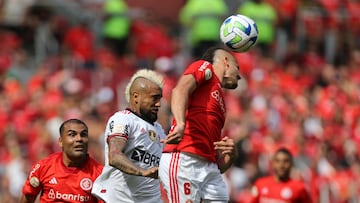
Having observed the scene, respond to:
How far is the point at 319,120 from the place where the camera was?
19625mm

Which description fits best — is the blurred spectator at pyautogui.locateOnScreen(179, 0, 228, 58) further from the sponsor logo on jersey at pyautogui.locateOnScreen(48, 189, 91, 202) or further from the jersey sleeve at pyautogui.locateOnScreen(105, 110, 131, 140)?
the jersey sleeve at pyautogui.locateOnScreen(105, 110, 131, 140)

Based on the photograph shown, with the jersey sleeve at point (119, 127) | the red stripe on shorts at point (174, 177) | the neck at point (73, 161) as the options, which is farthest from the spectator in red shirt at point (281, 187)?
the jersey sleeve at point (119, 127)

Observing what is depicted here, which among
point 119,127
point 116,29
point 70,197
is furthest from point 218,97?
point 116,29

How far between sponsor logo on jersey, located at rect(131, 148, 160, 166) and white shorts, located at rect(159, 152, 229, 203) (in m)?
0.22

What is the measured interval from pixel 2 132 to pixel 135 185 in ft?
26.8

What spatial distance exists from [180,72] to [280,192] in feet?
23.6

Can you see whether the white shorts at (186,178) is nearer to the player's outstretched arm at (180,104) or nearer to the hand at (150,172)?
the hand at (150,172)

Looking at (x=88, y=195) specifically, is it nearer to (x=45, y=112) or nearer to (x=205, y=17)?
(x=45, y=112)

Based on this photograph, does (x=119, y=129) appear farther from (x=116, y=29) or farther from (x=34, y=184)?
(x=116, y=29)

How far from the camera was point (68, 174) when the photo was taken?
9648mm

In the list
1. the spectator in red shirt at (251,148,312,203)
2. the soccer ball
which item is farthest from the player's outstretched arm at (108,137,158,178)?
the spectator in red shirt at (251,148,312,203)

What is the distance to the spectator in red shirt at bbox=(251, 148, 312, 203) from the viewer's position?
41.1 feet

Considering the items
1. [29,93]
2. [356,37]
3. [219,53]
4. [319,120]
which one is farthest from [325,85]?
[219,53]

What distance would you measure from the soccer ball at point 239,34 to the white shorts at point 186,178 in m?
1.15
